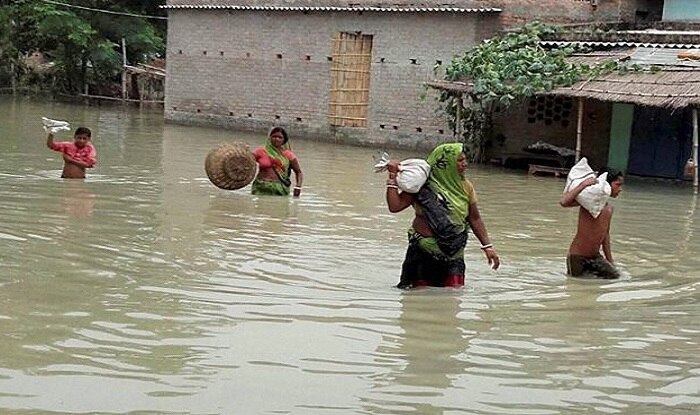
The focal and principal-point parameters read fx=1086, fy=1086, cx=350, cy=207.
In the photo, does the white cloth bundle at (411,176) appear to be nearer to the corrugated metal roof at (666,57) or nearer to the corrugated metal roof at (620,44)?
the corrugated metal roof at (666,57)

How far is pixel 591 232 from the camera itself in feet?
26.4

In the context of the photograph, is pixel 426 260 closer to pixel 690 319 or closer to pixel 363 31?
pixel 690 319

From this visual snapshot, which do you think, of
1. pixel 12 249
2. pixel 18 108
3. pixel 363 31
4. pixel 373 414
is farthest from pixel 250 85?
pixel 373 414

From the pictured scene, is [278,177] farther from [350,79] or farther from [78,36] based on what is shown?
[78,36]

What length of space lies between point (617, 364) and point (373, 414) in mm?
1639

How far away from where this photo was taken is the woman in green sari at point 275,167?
12.6 metres

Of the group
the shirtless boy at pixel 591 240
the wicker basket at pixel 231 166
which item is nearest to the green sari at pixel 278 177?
the wicker basket at pixel 231 166

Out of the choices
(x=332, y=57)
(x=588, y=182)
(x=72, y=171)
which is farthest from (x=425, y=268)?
(x=332, y=57)

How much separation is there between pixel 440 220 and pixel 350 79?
1778cm

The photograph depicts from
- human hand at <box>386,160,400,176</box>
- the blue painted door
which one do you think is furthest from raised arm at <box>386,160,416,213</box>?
the blue painted door

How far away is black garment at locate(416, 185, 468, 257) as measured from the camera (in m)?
7.19

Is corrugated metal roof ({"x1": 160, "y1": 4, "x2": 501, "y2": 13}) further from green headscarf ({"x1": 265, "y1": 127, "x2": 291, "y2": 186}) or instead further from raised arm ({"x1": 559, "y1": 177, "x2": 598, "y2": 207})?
raised arm ({"x1": 559, "y1": 177, "x2": 598, "y2": 207})

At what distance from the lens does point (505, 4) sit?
71.9 feet

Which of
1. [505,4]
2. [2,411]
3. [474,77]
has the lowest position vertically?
[2,411]
